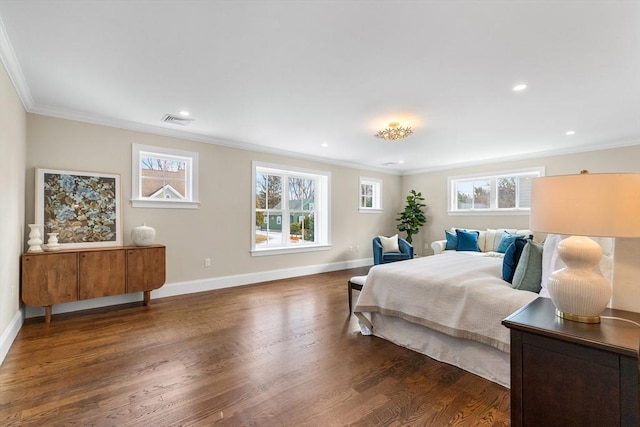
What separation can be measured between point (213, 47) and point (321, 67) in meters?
0.87

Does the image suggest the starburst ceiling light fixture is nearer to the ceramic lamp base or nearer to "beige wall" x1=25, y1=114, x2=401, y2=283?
"beige wall" x1=25, y1=114, x2=401, y2=283

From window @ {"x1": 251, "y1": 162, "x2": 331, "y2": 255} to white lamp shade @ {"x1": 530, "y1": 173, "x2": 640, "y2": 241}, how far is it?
453 centimetres

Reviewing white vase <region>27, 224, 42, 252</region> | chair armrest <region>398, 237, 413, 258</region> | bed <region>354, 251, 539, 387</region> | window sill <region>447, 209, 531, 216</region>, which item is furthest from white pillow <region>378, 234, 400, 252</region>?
white vase <region>27, 224, 42, 252</region>

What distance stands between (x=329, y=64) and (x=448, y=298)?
7.11ft

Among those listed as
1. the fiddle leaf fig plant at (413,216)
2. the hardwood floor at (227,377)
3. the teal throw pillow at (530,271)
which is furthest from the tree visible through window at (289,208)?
the teal throw pillow at (530,271)

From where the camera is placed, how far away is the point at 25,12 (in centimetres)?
190

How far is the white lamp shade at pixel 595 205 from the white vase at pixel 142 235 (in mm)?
4178

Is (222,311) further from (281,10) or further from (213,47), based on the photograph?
(281,10)

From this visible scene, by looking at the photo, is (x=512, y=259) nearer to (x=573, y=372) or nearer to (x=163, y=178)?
(x=573, y=372)

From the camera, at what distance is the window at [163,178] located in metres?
4.14

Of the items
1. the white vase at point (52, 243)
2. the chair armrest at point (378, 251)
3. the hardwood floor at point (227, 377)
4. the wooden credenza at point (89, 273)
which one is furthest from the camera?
the chair armrest at point (378, 251)

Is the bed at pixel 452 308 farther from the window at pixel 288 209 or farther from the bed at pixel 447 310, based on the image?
the window at pixel 288 209

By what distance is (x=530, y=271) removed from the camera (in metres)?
2.27

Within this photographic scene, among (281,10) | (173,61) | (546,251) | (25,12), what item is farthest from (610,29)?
(25,12)
